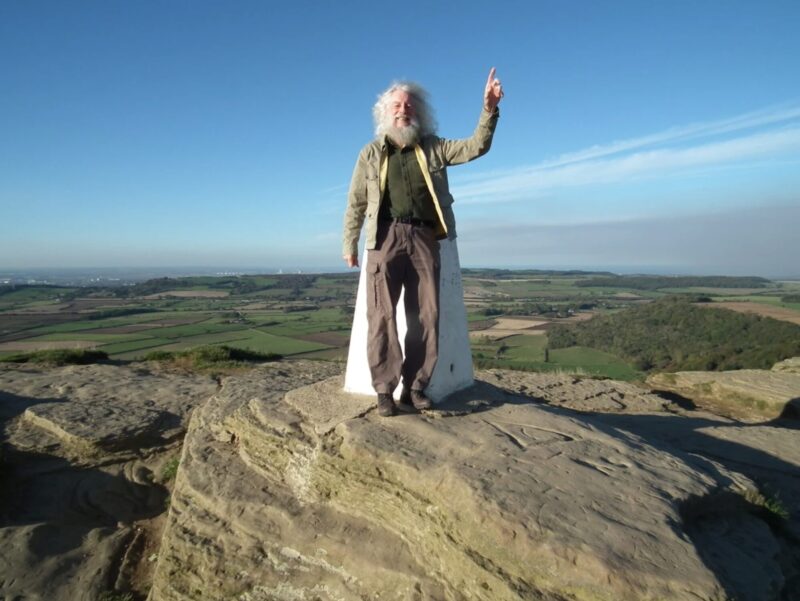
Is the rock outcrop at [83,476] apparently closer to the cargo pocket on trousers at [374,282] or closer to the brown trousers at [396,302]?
the brown trousers at [396,302]

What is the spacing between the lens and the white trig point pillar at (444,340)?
5.18 meters

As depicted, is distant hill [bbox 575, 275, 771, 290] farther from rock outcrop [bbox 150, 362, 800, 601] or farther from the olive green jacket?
the olive green jacket

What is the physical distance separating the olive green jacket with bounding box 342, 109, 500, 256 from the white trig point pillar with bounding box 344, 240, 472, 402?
0.44m

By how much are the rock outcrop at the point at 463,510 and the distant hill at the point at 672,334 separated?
13.3m

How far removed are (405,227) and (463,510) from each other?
103 inches

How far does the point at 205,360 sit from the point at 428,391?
8.62m

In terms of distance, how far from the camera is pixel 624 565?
8.94 ft

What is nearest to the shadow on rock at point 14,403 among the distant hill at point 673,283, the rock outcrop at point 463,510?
the rock outcrop at point 463,510

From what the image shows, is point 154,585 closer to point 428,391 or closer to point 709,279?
point 428,391

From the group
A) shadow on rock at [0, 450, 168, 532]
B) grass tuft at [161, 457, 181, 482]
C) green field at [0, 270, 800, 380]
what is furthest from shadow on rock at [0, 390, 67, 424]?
green field at [0, 270, 800, 380]

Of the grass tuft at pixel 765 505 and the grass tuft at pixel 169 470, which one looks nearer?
the grass tuft at pixel 765 505

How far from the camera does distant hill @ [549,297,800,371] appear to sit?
20.7 meters

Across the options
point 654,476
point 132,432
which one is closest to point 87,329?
point 132,432

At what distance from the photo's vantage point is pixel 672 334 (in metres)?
26.2
